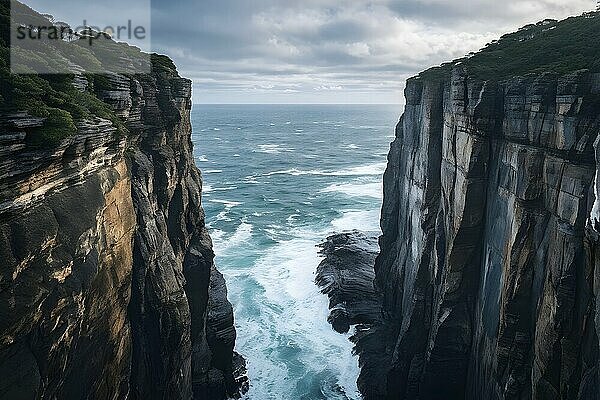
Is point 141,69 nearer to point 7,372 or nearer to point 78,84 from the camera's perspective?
point 78,84

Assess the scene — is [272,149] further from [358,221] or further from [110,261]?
[110,261]

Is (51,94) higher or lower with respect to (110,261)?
higher

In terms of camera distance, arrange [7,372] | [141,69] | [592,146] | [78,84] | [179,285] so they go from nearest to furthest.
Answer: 1. [7,372]
2. [592,146]
3. [78,84]
4. [179,285]
5. [141,69]

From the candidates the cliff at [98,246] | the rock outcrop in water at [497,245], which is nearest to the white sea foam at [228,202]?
the rock outcrop in water at [497,245]

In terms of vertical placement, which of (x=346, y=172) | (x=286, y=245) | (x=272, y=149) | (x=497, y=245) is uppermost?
(x=272, y=149)

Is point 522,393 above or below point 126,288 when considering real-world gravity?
below

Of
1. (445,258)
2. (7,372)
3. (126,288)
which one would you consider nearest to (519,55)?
(445,258)

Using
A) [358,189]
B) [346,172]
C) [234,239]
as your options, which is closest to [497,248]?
[234,239]
